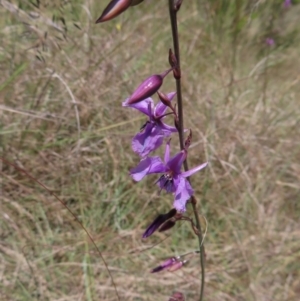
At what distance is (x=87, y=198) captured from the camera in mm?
2279

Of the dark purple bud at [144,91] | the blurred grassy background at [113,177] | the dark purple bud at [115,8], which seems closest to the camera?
the dark purple bud at [115,8]

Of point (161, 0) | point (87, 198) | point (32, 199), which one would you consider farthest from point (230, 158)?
point (161, 0)

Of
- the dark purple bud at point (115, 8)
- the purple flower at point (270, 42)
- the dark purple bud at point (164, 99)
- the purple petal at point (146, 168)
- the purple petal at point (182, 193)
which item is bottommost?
the purple petal at point (182, 193)

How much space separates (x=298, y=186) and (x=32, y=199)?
1.27 meters

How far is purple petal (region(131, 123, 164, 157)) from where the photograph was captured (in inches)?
46.7

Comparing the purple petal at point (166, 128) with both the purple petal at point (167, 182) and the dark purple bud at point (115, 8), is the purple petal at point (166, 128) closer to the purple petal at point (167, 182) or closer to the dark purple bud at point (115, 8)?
the purple petal at point (167, 182)

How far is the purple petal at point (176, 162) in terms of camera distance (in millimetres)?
1193

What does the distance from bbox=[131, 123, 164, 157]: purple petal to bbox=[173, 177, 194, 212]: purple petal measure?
9 centimetres

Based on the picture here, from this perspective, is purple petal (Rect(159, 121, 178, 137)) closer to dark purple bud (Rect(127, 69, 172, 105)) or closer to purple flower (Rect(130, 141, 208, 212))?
purple flower (Rect(130, 141, 208, 212))

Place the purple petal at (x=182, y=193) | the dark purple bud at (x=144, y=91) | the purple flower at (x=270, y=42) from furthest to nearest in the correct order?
1. the purple flower at (x=270, y=42)
2. the purple petal at (x=182, y=193)
3. the dark purple bud at (x=144, y=91)

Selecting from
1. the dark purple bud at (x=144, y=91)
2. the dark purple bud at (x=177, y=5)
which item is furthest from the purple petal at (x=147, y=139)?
the dark purple bud at (x=177, y=5)

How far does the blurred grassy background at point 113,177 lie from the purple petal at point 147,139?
0.92 m

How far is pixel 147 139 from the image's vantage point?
1.19 meters

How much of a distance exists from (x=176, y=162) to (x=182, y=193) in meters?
0.07
